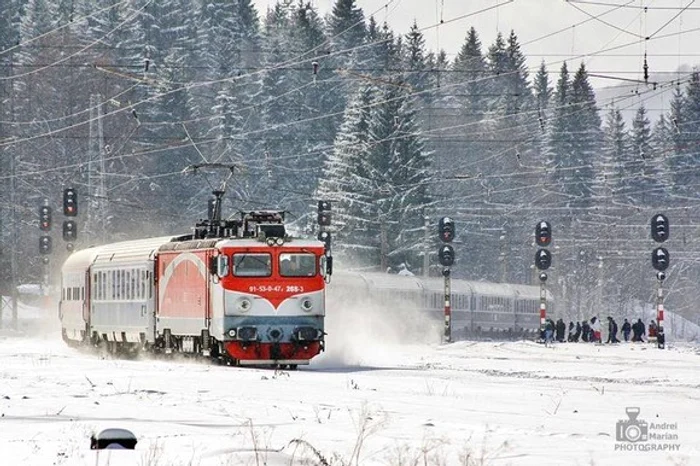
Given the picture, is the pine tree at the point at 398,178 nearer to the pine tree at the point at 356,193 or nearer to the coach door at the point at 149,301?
the pine tree at the point at 356,193

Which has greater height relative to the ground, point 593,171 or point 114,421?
point 593,171

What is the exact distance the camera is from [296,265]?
105 feet

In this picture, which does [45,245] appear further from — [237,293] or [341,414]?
[341,414]

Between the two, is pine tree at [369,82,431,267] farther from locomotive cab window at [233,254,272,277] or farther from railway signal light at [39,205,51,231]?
locomotive cab window at [233,254,272,277]

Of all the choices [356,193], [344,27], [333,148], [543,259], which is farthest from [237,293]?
[344,27]

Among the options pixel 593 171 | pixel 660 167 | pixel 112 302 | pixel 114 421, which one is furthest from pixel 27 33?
pixel 114 421

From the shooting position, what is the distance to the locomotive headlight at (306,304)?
31609mm

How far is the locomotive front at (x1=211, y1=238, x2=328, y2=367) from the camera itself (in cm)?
3108

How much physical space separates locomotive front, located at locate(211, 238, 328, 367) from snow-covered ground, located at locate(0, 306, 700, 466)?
85cm

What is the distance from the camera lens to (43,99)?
102m

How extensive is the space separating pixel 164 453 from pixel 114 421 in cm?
373

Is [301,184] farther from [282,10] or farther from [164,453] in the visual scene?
[164,453]

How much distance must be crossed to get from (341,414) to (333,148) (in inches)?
3248

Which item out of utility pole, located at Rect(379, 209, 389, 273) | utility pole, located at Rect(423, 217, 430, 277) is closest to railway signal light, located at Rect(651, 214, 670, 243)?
utility pole, located at Rect(423, 217, 430, 277)
